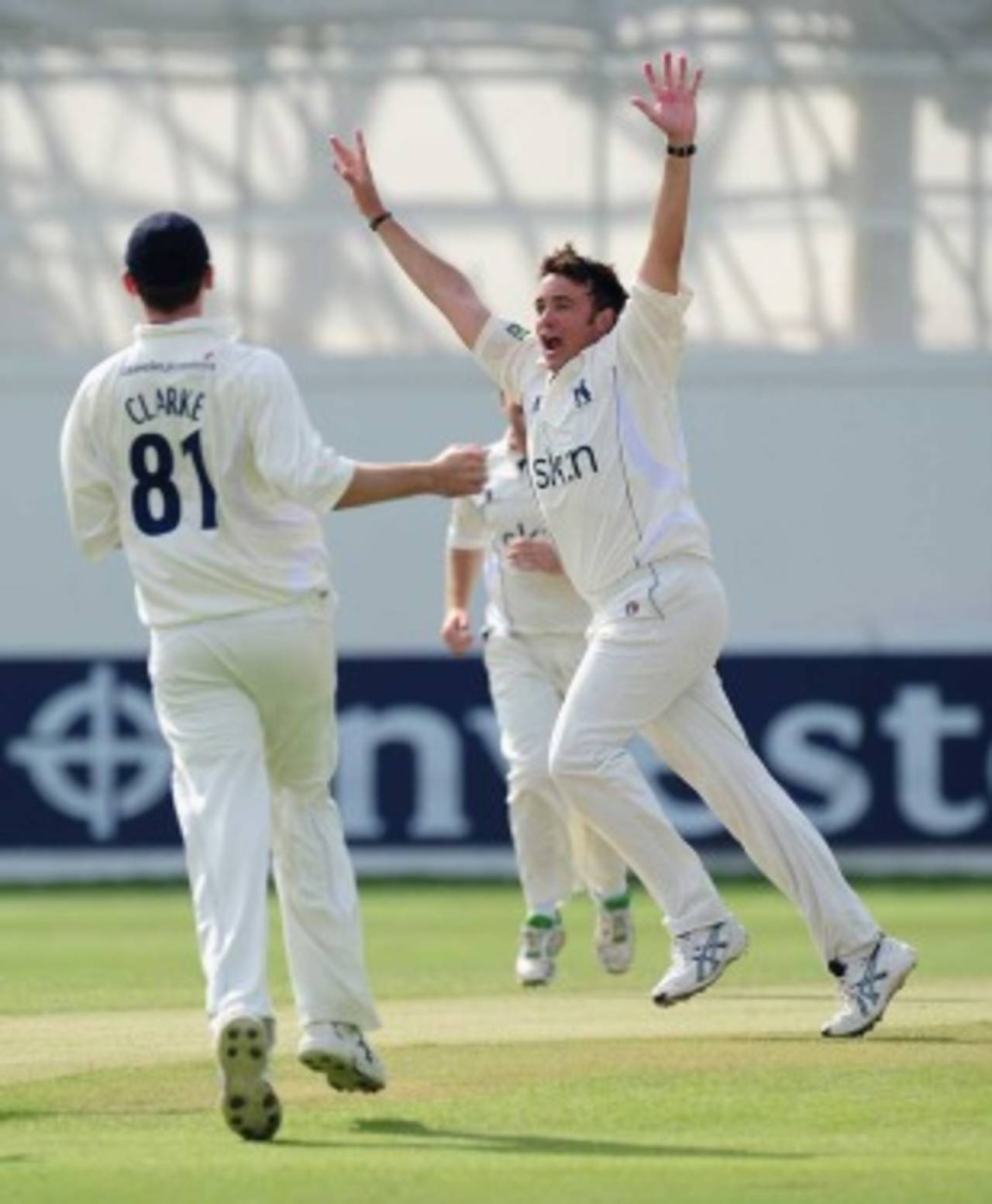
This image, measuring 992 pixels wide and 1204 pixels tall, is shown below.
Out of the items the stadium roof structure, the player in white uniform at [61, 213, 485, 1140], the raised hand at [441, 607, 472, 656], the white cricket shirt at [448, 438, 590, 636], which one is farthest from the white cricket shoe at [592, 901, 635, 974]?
the stadium roof structure

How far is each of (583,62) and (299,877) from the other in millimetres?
13400

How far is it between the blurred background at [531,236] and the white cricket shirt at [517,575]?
7.54 meters

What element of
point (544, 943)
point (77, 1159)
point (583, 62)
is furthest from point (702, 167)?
point (77, 1159)

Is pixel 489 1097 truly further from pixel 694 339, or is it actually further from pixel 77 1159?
pixel 694 339

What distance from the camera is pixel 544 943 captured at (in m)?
12.7

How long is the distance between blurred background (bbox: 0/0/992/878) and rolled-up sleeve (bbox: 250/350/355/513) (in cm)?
1231

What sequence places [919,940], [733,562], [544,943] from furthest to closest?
1. [733,562]
2. [919,940]
3. [544,943]

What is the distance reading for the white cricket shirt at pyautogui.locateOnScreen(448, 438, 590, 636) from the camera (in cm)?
1317

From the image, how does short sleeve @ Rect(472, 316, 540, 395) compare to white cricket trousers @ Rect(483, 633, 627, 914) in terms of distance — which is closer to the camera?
short sleeve @ Rect(472, 316, 540, 395)

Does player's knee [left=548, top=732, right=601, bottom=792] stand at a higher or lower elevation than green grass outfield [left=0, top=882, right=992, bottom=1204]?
higher

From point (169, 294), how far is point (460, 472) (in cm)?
73

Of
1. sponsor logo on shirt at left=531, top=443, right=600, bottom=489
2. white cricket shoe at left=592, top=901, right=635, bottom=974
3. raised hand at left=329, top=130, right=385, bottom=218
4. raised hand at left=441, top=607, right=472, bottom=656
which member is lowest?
white cricket shoe at left=592, top=901, right=635, bottom=974

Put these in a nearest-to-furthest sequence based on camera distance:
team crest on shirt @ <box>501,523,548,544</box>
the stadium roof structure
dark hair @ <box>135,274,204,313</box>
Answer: dark hair @ <box>135,274,204,313</box>, team crest on shirt @ <box>501,523,548,544</box>, the stadium roof structure

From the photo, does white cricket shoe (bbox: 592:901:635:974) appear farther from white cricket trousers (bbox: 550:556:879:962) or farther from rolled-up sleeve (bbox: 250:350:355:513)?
rolled-up sleeve (bbox: 250:350:355:513)
